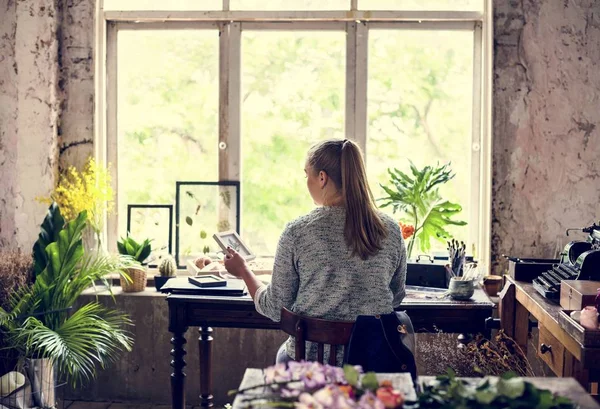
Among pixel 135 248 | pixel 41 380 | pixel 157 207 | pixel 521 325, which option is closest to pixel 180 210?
pixel 157 207

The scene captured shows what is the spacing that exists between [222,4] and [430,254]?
2.00 metres

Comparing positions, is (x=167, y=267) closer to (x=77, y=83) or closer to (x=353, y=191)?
(x=77, y=83)

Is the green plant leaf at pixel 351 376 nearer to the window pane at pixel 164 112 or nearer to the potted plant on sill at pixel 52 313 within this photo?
the potted plant on sill at pixel 52 313

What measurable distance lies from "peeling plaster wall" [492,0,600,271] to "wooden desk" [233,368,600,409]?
2.82m

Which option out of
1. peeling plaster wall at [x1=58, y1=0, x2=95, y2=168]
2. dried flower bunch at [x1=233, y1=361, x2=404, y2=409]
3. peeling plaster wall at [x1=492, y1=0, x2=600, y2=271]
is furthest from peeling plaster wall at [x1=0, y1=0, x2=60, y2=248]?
dried flower bunch at [x1=233, y1=361, x2=404, y2=409]

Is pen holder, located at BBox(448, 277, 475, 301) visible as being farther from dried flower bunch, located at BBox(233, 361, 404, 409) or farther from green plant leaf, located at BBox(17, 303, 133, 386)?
dried flower bunch, located at BBox(233, 361, 404, 409)

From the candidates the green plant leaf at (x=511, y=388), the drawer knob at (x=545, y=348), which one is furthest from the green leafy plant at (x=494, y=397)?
the drawer knob at (x=545, y=348)

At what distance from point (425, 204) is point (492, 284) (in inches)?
23.4

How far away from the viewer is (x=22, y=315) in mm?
4145

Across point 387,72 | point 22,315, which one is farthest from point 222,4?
point 22,315

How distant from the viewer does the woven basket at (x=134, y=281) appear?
4.82 meters

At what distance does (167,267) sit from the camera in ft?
15.7

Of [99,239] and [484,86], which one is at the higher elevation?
[484,86]

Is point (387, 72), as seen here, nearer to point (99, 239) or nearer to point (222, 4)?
point (222, 4)
